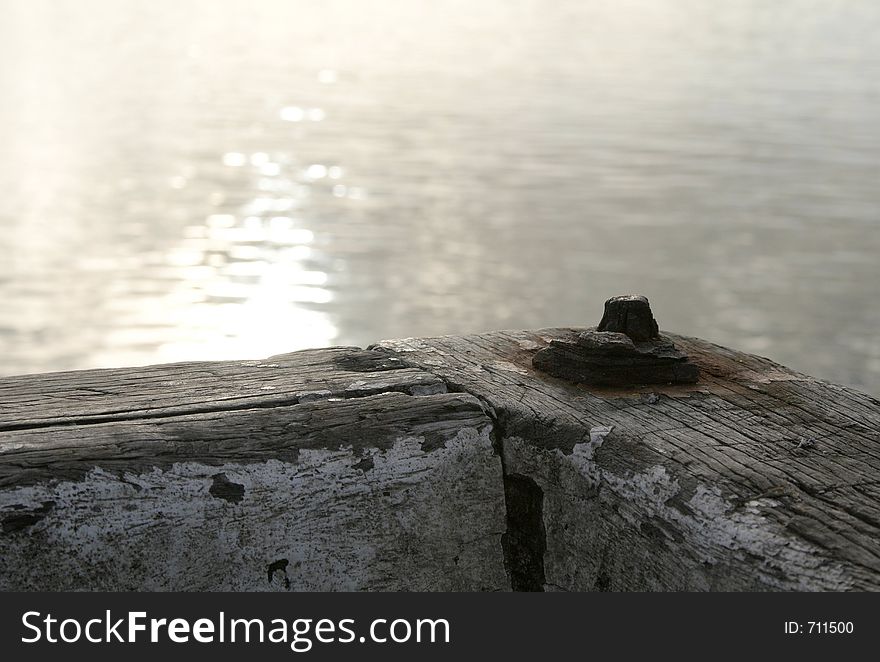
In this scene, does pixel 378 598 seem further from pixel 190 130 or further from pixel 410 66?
pixel 410 66

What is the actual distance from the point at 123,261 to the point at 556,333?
7027mm

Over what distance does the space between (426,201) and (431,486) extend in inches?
344

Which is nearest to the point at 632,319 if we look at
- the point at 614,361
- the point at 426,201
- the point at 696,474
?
the point at 614,361

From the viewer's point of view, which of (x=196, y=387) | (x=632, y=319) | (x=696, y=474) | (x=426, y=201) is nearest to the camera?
(x=696, y=474)

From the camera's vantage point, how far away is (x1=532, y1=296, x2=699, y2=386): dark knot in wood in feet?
4.94

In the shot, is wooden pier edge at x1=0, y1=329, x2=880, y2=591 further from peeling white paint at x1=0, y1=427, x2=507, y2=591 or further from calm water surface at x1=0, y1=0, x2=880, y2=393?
calm water surface at x1=0, y1=0, x2=880, y2=393

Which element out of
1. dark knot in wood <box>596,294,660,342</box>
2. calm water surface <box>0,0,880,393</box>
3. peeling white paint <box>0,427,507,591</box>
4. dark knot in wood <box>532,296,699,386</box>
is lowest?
peeling white paint <box>0,427,507,591</box>

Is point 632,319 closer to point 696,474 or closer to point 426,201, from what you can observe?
point 696,474

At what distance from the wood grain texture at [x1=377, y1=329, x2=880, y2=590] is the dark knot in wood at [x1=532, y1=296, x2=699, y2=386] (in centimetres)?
2

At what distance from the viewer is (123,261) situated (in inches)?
324

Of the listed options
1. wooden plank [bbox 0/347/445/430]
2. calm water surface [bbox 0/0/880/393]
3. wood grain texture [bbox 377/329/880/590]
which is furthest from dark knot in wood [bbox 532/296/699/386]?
calm water surface [bbox 0/0/880/393]

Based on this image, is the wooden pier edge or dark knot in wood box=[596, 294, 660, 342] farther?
dark knot in wood box=[596, 294, 660, 342]

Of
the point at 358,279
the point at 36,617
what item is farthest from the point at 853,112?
the point at 36,617

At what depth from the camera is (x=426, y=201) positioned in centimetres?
995
